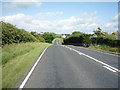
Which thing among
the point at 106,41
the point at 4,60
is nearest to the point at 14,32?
the point at 4,60

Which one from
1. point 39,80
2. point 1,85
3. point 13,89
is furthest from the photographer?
point 39,80

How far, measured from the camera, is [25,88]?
630 cm

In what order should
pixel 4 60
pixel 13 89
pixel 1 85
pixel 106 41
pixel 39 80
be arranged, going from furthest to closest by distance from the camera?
pixel 106 41
pixel 4 60
pixel 39 80
pixel 1 85
pixel 13 89

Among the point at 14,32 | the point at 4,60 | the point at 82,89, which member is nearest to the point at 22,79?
the point at 82,89

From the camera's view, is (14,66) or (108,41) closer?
(14,66)

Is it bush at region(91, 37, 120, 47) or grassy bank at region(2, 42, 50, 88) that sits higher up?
bush at region(91, 37, 120, 47)

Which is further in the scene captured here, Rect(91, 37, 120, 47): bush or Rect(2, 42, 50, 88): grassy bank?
Rect(91, 37, 120, 47): bush

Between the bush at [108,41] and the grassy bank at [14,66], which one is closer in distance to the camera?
the grassy bank at [14,66]

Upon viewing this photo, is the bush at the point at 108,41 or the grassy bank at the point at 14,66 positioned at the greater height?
Answer: the bush at the point at 108,41

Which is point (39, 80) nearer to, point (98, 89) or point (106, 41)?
point (98, 89)

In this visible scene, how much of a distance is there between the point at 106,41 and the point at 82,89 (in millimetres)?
36214

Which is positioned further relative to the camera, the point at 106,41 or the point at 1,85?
the point at 106,41

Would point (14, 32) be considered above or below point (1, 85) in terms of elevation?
above

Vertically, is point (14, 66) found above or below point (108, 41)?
below
